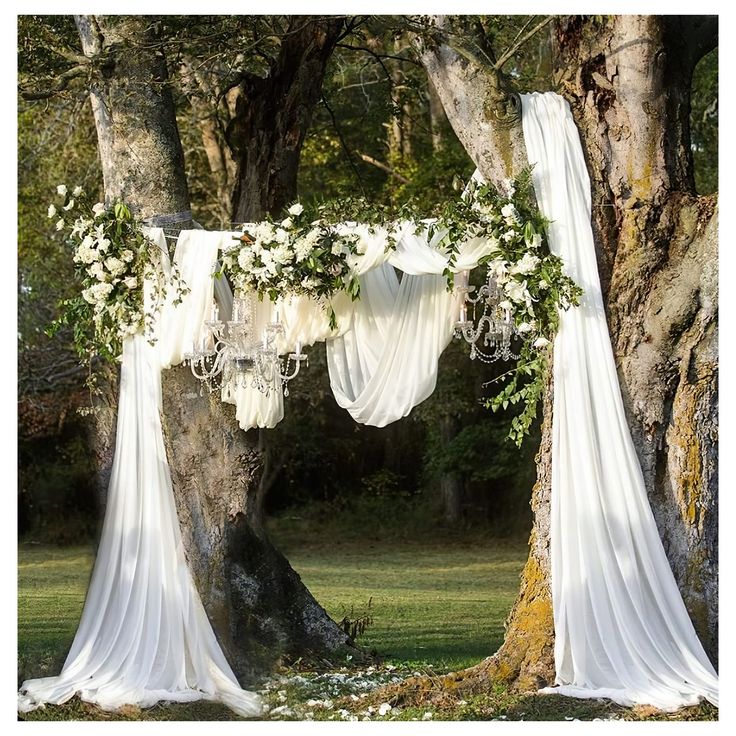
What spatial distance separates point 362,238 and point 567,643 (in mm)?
1956

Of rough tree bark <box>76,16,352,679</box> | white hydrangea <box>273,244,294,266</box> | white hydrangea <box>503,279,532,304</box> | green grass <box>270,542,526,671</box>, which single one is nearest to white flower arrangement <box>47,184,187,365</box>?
rough tree bark <box>76,16,352,679</box>

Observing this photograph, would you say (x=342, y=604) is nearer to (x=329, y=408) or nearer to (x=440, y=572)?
(x=440, y=572)

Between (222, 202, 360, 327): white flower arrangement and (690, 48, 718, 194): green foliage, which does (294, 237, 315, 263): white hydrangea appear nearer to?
(222, 202, 360, 327): white flower arrangement

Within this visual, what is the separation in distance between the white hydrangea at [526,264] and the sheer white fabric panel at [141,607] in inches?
64.9

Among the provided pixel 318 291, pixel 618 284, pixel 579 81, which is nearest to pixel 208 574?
pixel 318 291

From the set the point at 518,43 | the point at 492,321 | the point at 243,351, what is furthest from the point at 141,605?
the point at 518,43

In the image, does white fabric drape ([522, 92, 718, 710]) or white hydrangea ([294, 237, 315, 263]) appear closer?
white fabric drape ([522, 92, 718, 710])

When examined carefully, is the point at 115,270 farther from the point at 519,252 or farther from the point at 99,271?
the point at 519,252

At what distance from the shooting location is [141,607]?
16.2 feet

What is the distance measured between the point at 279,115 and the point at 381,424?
2.26 m

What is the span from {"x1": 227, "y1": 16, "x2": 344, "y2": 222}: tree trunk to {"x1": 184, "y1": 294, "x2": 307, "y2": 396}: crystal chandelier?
5.04 feet

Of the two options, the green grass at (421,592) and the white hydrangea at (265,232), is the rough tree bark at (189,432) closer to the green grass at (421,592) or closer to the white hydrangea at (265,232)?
the white hydrangea at (265,232)

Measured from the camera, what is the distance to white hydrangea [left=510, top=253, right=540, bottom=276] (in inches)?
191

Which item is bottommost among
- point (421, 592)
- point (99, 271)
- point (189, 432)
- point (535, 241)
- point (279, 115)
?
A: point (421, 592)
